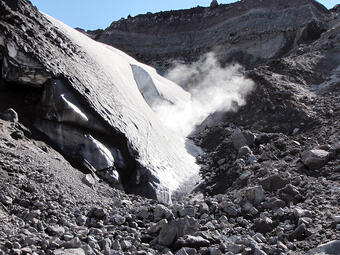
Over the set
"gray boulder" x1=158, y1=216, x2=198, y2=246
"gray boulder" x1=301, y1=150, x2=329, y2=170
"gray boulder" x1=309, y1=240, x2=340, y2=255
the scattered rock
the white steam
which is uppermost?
the white steam

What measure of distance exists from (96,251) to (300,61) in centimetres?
1383

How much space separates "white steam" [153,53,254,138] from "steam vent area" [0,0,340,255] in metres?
0.10

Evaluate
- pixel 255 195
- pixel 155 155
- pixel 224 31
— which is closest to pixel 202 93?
pixel 224 31

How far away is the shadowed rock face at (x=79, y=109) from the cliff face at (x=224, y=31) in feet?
46.5

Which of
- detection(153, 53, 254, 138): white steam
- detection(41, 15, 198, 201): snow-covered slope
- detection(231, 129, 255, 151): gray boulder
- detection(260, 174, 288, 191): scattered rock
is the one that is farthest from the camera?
detection(153, 53, 254, 138): white steam

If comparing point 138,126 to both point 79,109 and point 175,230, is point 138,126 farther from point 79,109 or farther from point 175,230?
point 175,230

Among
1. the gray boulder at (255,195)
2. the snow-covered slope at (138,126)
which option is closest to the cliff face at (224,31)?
the snow-covered slope at (138,126)

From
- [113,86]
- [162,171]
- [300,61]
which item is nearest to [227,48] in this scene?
[300,61]

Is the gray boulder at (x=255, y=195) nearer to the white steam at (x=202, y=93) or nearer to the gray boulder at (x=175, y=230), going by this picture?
the gray boulder at (x=175, y=230)

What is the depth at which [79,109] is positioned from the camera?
10.3 m

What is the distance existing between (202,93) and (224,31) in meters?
8.01

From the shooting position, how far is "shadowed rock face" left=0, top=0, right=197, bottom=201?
9898mm

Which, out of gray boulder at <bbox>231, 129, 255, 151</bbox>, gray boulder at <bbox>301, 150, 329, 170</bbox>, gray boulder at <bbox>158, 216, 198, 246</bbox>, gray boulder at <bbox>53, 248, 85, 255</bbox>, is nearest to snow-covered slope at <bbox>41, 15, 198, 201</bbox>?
gray boulder at <bbox>231, 129, 255, 151</bbox>

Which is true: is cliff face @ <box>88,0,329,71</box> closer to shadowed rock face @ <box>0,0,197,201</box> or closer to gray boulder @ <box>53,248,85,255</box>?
shadowed rock face @ <box>0,0,197,201</box>
